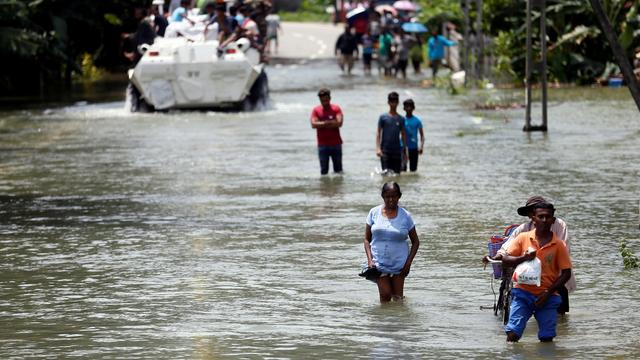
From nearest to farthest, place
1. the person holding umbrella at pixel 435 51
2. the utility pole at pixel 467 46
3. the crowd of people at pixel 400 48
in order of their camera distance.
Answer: the utility pole at pixel 467 46 → the person holding umbrella at pixel 435 51 → the crowd of people at pixel 400 48

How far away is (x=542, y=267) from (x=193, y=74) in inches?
985

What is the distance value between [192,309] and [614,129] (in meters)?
18.0

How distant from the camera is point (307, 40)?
270ft

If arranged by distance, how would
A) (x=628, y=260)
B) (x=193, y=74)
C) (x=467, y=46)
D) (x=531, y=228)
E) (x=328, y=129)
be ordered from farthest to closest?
(x=467, y=46), (x=193, y=74), (x=328, y=129), (x=628, y=260), (x=531, y=228)

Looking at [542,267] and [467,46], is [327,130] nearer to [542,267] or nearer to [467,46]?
[542,267]

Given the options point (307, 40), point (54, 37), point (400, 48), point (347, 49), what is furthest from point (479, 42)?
point (307, 40)

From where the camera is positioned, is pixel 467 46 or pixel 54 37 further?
pixel 54 37

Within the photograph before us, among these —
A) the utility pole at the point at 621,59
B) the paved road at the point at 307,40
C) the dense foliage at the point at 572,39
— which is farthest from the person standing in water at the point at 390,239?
the paved road at the point at 307,40

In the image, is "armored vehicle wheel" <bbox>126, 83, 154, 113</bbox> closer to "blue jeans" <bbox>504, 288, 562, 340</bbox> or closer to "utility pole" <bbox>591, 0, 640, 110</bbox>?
"utility pole" <bbox>591, 0, 640, 110</bbox>

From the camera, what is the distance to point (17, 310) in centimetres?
1350

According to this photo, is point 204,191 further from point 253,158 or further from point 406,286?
point 406,286

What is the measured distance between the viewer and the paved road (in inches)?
2714

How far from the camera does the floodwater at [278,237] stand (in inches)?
479

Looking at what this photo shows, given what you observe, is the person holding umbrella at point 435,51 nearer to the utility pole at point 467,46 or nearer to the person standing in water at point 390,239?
the utility pole at point 467,46
